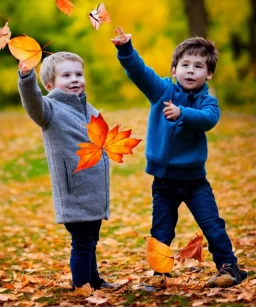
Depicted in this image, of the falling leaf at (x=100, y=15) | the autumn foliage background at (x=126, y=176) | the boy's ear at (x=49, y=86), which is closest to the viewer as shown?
the falling leaf at (x=100, y=15)

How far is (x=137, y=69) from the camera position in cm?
332

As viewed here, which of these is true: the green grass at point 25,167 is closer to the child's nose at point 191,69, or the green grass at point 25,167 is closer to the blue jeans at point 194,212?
the blue jeans at point 194,212

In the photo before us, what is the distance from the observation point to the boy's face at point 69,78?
3.47 meters

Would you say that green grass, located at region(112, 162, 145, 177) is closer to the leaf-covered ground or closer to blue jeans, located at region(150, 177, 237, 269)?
the leaf-covered ground

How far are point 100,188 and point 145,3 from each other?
65.4 feet

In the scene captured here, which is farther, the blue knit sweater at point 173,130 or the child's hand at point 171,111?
the blue knit sweater at point 173,130

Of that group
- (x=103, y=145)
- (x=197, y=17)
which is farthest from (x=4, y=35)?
(x=197, y=17)

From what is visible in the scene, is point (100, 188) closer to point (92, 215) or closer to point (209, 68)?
point (92, 215)

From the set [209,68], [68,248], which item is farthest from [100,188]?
[68,248]

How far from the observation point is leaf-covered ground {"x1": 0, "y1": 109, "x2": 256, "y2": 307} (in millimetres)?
3373

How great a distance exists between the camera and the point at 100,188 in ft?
11.3

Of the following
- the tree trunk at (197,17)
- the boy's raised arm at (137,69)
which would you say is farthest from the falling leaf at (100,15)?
the tree trunk at (197,17)

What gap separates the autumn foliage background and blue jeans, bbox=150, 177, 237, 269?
0.80 ft

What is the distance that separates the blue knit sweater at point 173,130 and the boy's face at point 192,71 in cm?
5
